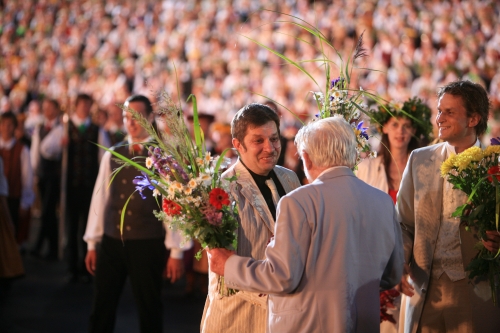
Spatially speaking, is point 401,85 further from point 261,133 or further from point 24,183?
point 261,133

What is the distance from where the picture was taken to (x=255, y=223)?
117 inches

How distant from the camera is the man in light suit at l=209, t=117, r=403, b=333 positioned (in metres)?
2.42

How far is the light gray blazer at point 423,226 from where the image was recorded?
3.21m

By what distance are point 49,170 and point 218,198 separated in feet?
21.5

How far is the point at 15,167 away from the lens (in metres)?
8.12

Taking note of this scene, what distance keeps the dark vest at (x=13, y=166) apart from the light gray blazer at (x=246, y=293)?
18.8 feet

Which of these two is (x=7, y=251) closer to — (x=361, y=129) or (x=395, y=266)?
(x=361, y=129)

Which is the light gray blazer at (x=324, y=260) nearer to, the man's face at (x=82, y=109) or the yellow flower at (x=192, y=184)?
the yellow flower at (x=192, y=184)

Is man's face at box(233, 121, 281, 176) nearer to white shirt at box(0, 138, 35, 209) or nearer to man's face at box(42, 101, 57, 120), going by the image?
white shirt at box(0, 138, 35, 209)

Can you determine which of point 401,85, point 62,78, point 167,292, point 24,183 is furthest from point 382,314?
point 62,78

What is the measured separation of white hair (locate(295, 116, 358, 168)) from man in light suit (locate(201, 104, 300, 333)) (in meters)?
0.46

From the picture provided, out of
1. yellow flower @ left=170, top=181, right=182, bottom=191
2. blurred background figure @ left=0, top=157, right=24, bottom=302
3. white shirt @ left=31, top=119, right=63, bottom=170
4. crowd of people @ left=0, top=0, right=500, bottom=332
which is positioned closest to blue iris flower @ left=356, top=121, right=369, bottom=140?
yellow flower @ left=170, top=181, right=182, bottom=191

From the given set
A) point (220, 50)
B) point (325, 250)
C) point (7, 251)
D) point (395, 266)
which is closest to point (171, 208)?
point (325, 250)

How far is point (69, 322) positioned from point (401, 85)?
24.3ft
